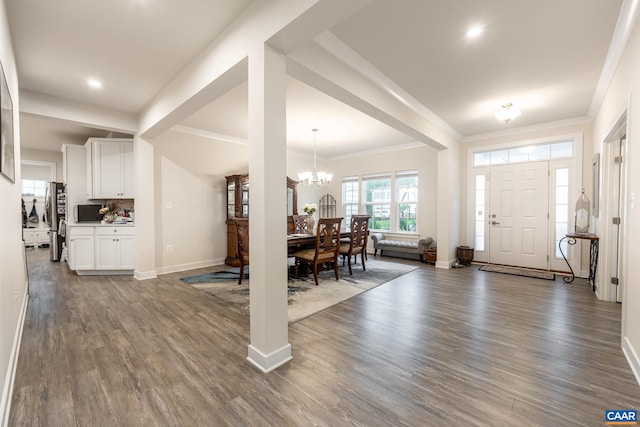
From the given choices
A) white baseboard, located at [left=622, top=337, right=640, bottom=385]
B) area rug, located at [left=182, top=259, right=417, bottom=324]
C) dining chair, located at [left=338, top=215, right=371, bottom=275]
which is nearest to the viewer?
white baseboard, located at [left=622, top=337, right=640, bottom=385]

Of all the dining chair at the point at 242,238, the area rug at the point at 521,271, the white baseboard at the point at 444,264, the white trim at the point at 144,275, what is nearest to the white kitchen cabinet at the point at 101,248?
the white trim at the point at 144,275

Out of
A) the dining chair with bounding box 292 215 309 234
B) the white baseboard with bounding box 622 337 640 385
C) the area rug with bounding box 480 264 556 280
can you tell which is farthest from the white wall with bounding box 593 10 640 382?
the dining chair with bounding box 292 215 309 234

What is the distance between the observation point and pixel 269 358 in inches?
75.7

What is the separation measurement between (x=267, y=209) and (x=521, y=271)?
192 inches

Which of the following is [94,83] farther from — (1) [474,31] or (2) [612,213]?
(2) [612,213]

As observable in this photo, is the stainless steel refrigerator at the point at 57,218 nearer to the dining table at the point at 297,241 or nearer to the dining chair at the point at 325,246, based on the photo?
the dining table at the point at 297,241

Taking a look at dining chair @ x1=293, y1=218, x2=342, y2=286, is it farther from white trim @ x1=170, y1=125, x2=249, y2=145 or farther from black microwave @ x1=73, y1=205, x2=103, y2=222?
black microwave @ x1=73, y1=205, x2=103, y2=222

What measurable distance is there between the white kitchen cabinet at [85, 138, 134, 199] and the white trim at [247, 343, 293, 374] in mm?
4248

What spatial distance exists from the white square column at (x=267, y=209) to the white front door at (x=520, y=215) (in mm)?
4884

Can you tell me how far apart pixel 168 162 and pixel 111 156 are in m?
0.96

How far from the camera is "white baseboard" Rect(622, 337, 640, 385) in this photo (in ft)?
5.97

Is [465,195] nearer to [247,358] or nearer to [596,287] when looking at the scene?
[596,287]

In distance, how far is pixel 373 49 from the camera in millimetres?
2629

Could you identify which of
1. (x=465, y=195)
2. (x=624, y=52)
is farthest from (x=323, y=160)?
(x=624, y=52)
